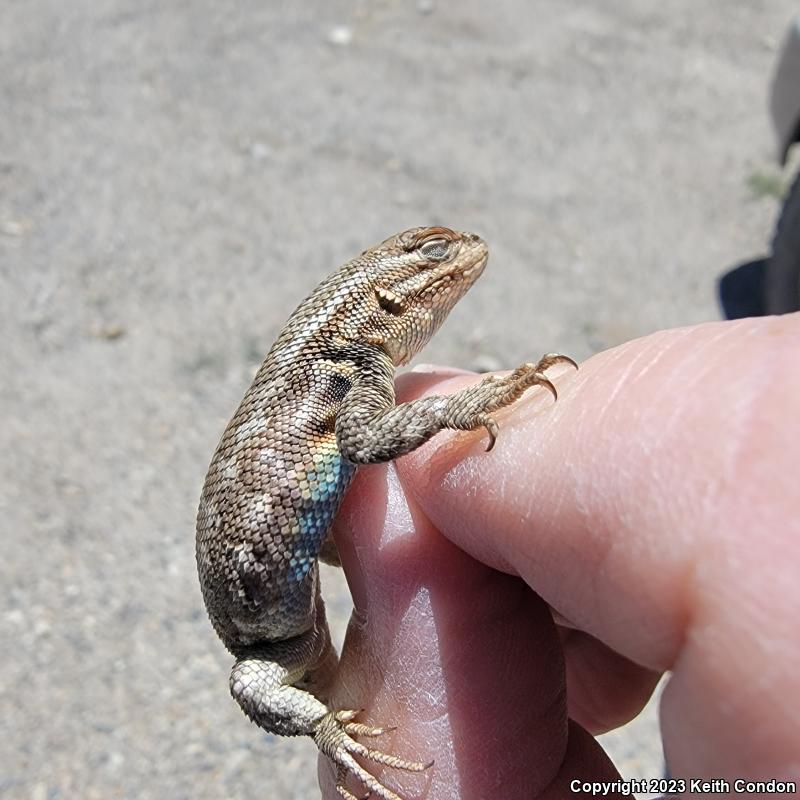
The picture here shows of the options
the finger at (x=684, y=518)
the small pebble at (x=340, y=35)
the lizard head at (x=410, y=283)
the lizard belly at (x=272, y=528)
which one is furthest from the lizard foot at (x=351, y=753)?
the small pebble at (x=340, y=35)

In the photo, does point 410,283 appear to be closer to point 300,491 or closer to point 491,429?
point 300,491

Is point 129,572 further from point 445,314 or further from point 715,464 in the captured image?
point 715,464

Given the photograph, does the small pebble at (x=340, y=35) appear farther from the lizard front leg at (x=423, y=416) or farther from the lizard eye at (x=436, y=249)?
the lizard front leg at (x=423, y=416)

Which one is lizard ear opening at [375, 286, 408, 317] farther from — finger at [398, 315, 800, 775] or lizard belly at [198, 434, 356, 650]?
finger at [398, 315, 800, 775]

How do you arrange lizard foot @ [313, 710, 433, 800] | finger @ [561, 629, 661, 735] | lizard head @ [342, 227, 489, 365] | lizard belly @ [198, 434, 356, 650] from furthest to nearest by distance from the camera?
lizard head @ [342, 227, 489, 365]
finger @ [561, 629, 661, 735]
lizard belly @ [198, 434, 356, 650]
lizard foot @ [313, 710, 433, 800]

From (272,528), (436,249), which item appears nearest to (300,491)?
(272,528)

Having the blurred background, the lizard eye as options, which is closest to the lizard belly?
the lizard eye

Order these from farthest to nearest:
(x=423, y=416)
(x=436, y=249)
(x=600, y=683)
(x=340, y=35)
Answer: (x=340, y=35)
(x=436, y=249)
(x=600, y=683)
(x=423, y=416)
